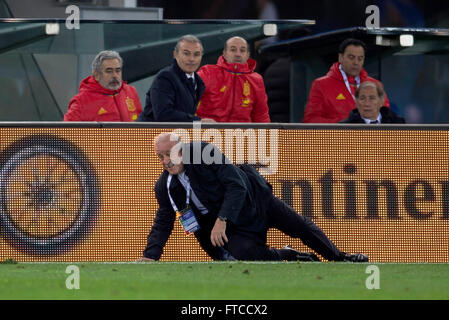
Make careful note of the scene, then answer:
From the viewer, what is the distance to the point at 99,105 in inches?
450

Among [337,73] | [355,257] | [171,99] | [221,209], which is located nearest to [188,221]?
[221,209]

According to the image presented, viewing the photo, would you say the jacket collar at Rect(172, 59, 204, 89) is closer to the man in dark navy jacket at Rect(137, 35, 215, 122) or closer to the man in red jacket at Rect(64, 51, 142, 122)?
the man in dark navy jacket at Rect(137, 35, 215, 122)

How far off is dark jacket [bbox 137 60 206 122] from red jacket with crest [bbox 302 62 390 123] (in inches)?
55.5

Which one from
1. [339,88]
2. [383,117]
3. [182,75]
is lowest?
[383,117]

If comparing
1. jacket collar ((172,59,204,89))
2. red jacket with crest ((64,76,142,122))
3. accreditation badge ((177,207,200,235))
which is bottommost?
accreditation badge ((177,207,200,235))

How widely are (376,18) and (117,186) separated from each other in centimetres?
469

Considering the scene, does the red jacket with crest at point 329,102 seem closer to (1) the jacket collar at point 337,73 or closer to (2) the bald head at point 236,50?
(1) the jacket collar at point 337,73

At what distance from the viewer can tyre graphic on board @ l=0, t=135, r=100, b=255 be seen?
1080 cm

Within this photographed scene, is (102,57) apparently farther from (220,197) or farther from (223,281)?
(223,281)

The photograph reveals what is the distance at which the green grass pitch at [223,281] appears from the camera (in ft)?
26.0

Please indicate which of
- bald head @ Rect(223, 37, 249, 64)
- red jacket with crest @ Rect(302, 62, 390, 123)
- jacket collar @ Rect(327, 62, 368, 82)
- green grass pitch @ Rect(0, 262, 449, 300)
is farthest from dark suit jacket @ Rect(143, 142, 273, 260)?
jacket collar @ Rect(327, 62, 368, 82)

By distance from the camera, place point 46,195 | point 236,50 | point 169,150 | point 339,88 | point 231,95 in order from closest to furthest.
Answer: point 169,150 < point 46,195 < point 231,95 < point 236,50 < point 339,88

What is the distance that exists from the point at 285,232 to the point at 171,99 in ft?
5.36

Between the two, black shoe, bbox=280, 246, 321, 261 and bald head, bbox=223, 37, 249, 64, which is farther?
bald head, bbox=223, 37, 249, 64
